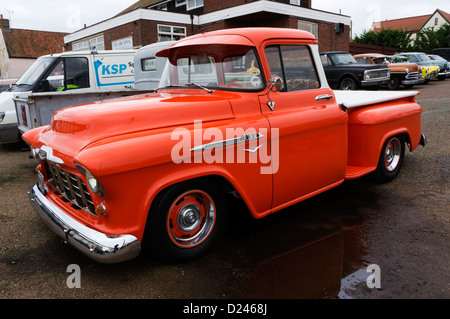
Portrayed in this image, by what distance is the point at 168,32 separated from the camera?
22.1 meters

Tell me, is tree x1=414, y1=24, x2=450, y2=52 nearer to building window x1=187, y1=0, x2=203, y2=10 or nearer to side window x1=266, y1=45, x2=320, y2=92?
building window x1=187, y1=0, x2=203, y2=10

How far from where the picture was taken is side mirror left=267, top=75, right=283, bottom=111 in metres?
3.19

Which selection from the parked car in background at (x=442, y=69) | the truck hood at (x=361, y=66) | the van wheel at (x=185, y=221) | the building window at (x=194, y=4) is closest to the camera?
the van wheel at (x=185, y=221)

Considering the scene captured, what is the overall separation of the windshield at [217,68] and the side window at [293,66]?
7.5 inches

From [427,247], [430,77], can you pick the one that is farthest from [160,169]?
[430,77]

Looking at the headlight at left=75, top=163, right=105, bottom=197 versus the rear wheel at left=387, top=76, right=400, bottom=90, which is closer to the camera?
the headlight at left=75, top=163, right=105, bottom=197

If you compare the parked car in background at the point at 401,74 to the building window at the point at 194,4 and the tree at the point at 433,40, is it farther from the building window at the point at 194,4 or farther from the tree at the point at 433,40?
the tree at the point at 433,40

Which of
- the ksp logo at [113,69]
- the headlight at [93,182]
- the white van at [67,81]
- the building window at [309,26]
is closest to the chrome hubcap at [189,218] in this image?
the headlight at [93,182]

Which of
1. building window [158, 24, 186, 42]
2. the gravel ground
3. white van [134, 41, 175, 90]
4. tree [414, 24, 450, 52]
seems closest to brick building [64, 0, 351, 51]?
building window [158, 24, 186, 42]

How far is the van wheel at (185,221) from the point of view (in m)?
2.70

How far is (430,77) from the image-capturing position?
1848 centimetres
